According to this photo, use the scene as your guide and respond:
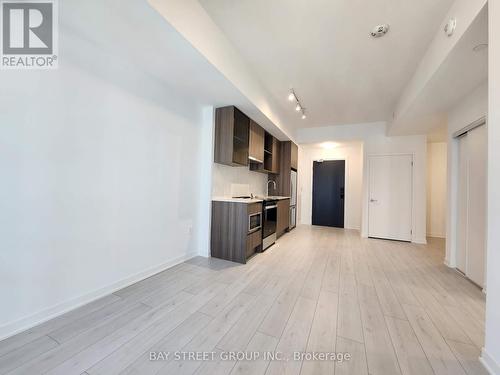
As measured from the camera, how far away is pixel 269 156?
4801 millimetres

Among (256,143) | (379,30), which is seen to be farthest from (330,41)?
(256,143)

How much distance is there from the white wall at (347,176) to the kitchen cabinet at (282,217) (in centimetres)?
183

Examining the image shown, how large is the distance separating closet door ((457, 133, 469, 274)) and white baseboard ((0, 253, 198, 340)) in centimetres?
420

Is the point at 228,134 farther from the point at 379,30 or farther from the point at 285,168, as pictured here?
the point at 285,168

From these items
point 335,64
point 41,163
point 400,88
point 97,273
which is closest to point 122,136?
point 41,163

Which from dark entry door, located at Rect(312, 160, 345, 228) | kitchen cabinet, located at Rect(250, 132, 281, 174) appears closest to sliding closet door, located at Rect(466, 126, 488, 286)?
kitchen cabinet, located at Rect(250, 132, 281, 174)

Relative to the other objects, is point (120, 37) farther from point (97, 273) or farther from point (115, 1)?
point (97, 273)

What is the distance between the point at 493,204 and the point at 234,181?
128 inches

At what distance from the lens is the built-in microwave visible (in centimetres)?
305

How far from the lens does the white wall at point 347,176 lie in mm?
5867

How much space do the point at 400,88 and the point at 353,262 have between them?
2.91 m

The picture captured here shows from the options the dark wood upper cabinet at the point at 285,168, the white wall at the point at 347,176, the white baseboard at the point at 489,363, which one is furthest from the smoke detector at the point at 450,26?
the white wall at the point at 347,176

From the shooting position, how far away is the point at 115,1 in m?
1.42

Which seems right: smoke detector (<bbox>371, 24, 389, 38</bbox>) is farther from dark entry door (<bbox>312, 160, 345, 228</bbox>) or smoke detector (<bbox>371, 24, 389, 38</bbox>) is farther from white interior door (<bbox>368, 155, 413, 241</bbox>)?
dark entry door (<bbox>312, 160, 345, 228</bbox>)
